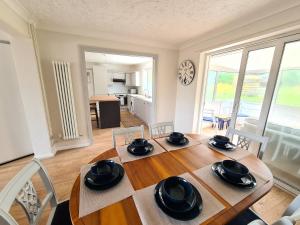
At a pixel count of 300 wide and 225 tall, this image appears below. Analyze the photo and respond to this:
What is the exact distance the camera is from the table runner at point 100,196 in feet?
Answer: 2.40

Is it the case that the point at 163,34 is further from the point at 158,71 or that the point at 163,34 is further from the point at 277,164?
the point at 277,164

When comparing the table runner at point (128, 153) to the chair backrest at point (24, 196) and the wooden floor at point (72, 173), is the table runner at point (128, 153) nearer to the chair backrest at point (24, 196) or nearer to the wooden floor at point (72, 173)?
the chair backrest at point (24, 196)

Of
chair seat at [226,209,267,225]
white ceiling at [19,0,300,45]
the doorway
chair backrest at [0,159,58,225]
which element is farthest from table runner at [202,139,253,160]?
the doorway

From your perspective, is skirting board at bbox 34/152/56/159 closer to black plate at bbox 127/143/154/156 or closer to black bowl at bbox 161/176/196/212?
black plate at bbox 127/143/154/156

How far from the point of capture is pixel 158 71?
10.9 feet

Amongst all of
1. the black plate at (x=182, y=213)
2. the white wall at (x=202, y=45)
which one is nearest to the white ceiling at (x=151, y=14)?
A: the white wall at (x=202, y=45)

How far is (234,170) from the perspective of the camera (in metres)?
1.03

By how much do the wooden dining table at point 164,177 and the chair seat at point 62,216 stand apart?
0.31 m

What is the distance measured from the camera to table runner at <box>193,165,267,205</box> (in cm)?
82

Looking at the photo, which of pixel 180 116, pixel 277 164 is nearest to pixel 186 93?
pixel 180 116

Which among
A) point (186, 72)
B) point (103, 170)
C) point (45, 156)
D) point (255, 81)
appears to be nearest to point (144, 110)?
point (186, 72)

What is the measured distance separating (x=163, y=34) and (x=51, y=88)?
2.40 meters

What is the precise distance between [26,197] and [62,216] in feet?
0.97

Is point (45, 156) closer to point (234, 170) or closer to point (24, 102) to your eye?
point (24, 102)
